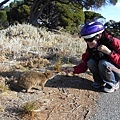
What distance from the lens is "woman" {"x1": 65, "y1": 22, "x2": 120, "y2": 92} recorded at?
16.4 ft

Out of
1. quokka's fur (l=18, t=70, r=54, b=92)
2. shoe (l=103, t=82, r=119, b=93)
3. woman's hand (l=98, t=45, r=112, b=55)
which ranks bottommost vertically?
shoe (l=103, t=82, r=119, b=93)

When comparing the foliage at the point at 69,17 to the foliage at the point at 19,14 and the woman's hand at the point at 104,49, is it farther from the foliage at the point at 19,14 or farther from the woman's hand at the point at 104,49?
the woman's hand at the point at 104,49

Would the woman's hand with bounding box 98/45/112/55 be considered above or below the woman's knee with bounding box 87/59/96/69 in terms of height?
above

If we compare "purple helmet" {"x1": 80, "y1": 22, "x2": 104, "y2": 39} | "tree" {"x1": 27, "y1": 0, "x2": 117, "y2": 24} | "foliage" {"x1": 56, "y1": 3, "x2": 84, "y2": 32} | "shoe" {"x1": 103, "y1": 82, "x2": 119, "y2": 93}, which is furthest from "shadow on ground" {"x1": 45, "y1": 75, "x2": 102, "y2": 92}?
"tree" {"x1": 27, "y1": 0, "x2": 117, "y2": 24}

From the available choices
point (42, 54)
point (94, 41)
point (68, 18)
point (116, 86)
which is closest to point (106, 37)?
point (94, 41)

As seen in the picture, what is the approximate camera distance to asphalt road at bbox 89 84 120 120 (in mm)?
4242

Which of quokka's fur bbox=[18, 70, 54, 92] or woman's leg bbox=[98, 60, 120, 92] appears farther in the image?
woman's leg bbox=[98, 60, 120, 92]

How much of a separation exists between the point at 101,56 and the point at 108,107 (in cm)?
98

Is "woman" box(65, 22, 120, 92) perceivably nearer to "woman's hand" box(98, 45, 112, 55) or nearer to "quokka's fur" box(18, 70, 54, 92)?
"woman's hand" box(98, 45, 112, 55)

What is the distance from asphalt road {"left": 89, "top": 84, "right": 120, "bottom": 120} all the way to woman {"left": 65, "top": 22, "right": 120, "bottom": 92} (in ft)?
0.74

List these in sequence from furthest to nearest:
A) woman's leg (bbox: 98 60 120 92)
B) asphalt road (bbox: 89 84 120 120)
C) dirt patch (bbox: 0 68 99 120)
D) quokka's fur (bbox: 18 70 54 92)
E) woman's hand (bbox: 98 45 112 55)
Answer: woman's leg (bbox: 98 60 120 92) < woman's hand (bbox: 98 45 112 55) < quokka's fur (bbox: 18 70 54 92) < asphalt road (bbox: 89 84 120 120) < dirt patch (bbox: 0 68 99 120)

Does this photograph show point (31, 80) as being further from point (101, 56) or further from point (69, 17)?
point (69, 17)

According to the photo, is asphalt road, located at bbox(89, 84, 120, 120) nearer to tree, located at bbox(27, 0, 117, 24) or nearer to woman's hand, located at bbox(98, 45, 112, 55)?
woman's hand, located at bbox(98, 45, 112, 55)

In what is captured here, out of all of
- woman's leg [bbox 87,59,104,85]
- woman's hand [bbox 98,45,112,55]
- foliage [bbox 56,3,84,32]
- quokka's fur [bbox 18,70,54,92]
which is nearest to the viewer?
quokka's fur [bbox 18,70,54,92]
